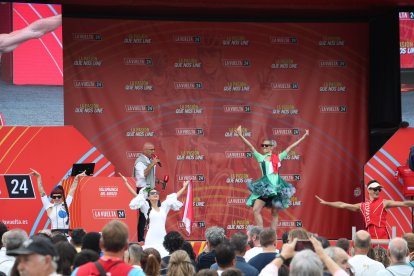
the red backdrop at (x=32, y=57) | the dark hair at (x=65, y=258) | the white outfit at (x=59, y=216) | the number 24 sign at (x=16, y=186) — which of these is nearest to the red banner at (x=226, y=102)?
the red backdrop at (x=32, y=57)

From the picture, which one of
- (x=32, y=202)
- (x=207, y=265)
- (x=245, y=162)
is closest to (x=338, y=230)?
(x=245, y=162)

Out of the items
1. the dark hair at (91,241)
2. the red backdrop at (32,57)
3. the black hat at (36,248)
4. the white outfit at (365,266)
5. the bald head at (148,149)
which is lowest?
the white outfit at (365,266)

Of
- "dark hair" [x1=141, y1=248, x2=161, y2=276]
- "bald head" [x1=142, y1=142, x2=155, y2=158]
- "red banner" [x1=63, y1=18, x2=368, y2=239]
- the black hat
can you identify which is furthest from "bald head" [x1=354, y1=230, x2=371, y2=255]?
"red banner" [x1=63, y1=18, x2=368, y2=239]

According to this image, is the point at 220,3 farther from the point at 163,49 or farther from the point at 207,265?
the point at 207,265

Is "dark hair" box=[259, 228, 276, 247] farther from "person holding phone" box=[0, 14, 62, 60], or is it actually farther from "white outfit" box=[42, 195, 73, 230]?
"person holding phone" box=[0, 14, 62, 60]

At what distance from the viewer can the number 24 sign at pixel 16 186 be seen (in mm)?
14109

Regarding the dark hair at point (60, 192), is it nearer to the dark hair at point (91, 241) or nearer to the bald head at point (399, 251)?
the dark hair at point (91, 241)

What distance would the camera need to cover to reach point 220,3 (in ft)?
49.6

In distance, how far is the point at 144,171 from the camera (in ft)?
47.6

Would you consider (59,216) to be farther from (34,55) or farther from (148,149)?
(34,55)

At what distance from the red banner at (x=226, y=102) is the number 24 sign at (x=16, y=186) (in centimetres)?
154

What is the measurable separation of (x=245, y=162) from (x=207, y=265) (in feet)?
24.2

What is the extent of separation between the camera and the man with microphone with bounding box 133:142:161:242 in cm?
1438

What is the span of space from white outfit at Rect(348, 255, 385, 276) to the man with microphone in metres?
6.45
